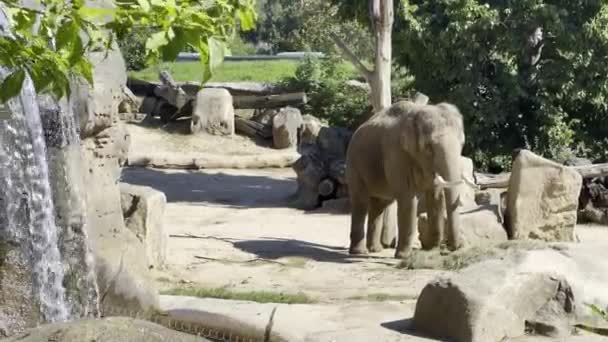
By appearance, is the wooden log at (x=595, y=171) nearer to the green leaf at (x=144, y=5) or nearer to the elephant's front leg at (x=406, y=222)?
the elephant's front leg at (x=406, y=222)

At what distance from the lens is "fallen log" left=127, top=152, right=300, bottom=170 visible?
71.7ft

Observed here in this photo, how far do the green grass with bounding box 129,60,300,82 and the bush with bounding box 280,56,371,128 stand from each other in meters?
3.38

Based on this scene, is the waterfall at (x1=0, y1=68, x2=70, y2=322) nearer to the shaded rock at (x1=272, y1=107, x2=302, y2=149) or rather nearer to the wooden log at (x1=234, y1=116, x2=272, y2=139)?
the shaded rock at (x1=272, y1=107, x2=302, y2=149)

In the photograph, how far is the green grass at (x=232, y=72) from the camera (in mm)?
32844

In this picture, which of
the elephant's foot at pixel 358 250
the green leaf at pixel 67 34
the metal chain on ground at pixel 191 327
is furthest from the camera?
the elephant's foot at pixel 358 250

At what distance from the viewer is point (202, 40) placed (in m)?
3.29

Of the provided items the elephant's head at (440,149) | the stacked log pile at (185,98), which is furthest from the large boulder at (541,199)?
the stacked log pile at (185,98)

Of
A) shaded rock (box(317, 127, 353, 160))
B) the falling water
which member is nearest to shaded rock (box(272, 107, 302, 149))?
shaded rock (box(317, 127, 353, 160))

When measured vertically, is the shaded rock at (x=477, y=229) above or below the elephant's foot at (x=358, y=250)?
above

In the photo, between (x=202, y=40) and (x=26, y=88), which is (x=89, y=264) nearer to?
(x=26, y=88)

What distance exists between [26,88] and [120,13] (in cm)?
459

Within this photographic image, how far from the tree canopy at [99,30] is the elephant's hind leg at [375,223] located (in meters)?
9.67

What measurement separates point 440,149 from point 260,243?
274cm

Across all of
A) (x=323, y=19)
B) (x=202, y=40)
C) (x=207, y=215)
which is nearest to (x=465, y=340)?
(x=202, y=40)
